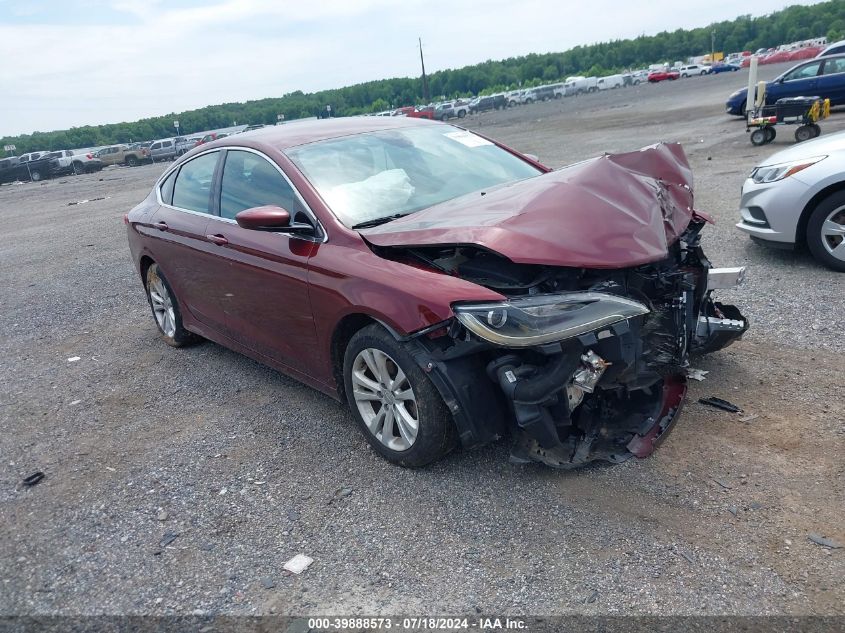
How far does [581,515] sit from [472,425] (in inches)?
25.0

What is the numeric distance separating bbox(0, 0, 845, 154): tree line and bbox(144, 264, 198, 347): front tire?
9879cm

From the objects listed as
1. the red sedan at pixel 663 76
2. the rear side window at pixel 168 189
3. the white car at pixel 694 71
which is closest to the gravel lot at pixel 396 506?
the rear side window at pixel 168 189

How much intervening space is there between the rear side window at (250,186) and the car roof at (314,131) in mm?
126

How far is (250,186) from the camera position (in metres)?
4.49

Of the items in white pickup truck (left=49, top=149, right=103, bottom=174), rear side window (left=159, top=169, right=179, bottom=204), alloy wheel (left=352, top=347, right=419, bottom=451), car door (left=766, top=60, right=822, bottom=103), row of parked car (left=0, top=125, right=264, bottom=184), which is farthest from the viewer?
white pickup truck (left=49, top=149, right=103, bottom=174)

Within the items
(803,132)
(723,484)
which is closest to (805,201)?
(723,484)

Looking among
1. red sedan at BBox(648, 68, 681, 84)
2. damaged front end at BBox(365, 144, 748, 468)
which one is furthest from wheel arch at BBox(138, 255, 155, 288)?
red sedan at BBox(648, 68, 681, 84)

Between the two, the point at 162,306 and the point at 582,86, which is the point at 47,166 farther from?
the point at 582,86

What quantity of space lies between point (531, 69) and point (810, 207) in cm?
14140

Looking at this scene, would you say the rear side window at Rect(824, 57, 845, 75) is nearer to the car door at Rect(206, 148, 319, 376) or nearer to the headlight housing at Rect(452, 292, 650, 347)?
the car door at Rect(206, 148, 319, 376)

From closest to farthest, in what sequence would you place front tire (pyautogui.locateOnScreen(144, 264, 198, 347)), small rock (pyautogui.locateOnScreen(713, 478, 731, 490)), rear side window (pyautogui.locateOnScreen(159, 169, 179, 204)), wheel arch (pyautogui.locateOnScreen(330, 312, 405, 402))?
small rock (pyautogui.locateOnScreen(713, 478, 731, 490))
wheel arch (pyautogui.locateOnScreen(330, 312, 405, 402))
rear side window (pyautogui.locateOnScreen(159, 169, 179, 204))
front tire (pyautogui.locateOnScreen(144, 264, 198, 347))

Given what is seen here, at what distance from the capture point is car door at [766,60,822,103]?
19.4 metres

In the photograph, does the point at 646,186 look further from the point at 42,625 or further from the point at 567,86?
the point at 567,86

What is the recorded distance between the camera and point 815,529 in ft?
9.25
